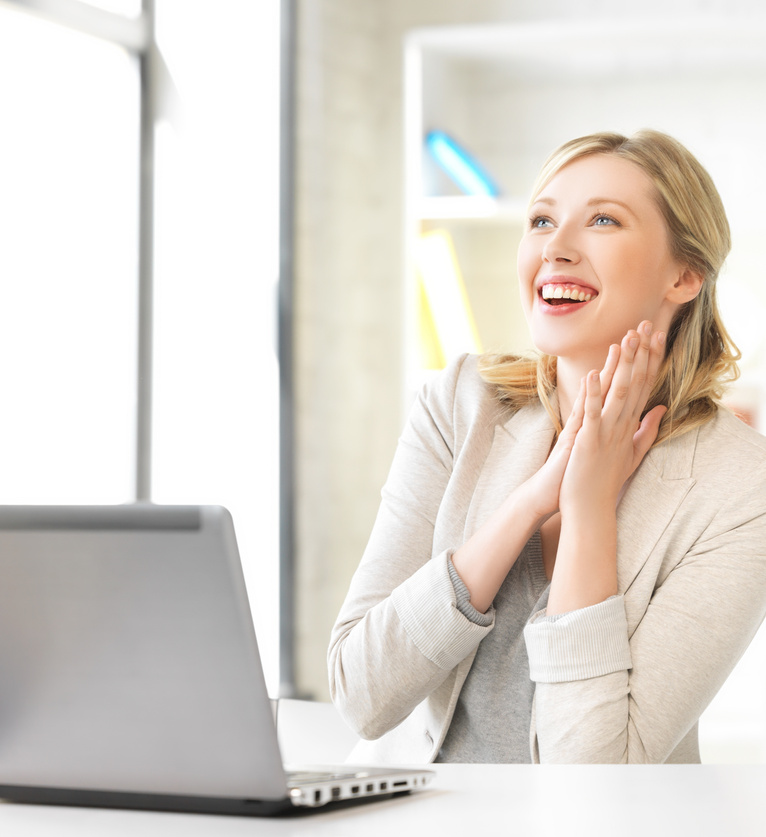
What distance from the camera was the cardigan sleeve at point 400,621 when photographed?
1.27 meters

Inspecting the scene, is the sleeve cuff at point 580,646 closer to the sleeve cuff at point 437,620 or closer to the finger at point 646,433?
the sleeve cuff at point 437,620

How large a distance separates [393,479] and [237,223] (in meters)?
1.71

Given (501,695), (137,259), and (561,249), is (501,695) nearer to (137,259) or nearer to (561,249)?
(561,249)

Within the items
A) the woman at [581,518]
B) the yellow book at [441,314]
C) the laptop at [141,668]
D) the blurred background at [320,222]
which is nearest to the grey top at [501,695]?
the woman at [581,518]

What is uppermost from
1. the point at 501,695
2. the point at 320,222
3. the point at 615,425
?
the point at 320,222

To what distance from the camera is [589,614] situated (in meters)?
1.24

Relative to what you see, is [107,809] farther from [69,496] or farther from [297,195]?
[297,195]

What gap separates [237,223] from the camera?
305 centimetres

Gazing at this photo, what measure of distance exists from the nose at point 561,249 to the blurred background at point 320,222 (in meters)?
1.43

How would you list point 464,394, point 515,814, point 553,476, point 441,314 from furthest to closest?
point 441,314
point 464,394
point 553,476
point 515,814

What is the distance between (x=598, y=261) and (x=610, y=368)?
0.15m

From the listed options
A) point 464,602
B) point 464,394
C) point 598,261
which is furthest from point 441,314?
point 464,602

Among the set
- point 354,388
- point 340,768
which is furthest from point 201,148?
point 340,768

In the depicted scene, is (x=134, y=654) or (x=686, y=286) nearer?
(x=134, y=654)
